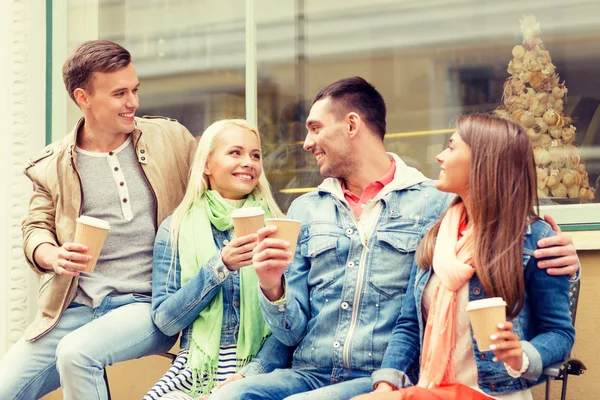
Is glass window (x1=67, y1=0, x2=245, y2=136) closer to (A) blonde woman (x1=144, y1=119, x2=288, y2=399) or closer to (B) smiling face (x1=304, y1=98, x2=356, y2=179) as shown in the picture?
(A) blonde woman (x1=144, y1=119, x2=288, y2=399)

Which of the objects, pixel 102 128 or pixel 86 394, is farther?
pixel 102 128

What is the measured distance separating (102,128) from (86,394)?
1.22 m

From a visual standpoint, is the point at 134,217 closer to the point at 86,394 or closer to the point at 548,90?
the point at 86,394

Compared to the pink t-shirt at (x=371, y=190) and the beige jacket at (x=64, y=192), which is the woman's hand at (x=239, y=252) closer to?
the pink t-shirt at (x=371, y=190)

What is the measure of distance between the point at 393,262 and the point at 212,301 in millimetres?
822

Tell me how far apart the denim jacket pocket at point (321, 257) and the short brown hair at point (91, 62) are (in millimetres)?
1270

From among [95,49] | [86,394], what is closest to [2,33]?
[95,49]

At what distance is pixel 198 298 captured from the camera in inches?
146

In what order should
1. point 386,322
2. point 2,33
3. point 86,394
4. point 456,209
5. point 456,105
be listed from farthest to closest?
1. point 2,33
2. point 456,105
3. point 86,394
4. point 386,322
5. point 456,209

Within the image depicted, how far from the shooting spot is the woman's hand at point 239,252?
3436mm

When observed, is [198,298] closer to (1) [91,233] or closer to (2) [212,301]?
(2) [212,301]

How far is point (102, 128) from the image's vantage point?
417cm

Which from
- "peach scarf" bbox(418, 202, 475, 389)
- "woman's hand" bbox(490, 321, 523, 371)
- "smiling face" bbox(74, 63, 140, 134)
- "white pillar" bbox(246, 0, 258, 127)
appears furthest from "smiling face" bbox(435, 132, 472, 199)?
"white pillar" bbox(246, 0, 258, 127)

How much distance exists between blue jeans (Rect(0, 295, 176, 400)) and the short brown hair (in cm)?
102
